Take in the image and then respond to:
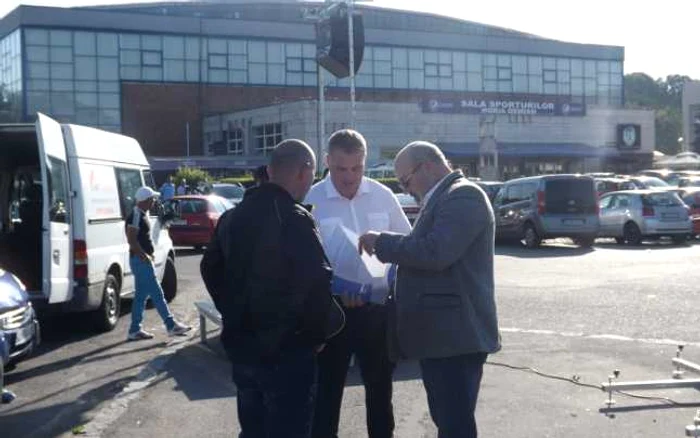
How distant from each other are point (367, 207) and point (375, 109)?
4873 cm

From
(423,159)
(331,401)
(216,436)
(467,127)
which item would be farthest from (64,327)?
(467,127)

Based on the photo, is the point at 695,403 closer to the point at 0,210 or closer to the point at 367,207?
the point at 367,207

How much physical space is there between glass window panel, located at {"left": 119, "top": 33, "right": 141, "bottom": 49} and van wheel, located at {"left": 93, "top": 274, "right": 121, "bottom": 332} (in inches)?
1931

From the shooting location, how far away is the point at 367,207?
5492 millimetres

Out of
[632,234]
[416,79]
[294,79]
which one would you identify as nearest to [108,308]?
[632,234]

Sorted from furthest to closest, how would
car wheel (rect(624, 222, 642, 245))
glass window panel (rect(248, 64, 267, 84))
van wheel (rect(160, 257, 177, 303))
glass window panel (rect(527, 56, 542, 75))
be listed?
glass window panel (rect(527, 56, 542, 75)) → glass window panel (rect(248, 64, 267, 84)) → car wheel (rect(624, 222, 642, 245)) → van wheel (rect(160, 257, 177, 303))

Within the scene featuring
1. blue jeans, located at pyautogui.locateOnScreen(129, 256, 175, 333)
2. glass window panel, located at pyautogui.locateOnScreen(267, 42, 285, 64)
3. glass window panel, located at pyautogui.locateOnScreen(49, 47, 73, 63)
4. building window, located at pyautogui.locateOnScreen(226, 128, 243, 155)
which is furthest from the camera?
glass window panel, located at pyautogui.locateOnScreen(267, 42, 285, 64)

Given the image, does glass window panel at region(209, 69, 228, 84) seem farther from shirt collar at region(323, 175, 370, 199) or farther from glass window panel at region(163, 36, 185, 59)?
shirt collar at region(323, 175, 370, 199)

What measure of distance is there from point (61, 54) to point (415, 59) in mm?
23573

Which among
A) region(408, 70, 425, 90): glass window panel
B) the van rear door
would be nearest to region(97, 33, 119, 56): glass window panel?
region(408, 70, 425, 90): glass window panel

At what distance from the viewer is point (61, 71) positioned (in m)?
56.3

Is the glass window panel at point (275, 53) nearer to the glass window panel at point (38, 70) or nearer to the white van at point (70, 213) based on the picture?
the glass window panel at point (38, 70)

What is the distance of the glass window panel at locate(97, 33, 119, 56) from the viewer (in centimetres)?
5750

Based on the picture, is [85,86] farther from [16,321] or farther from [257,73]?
[16,321]
